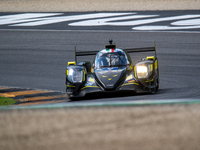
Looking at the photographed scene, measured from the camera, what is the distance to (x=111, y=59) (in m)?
10.1

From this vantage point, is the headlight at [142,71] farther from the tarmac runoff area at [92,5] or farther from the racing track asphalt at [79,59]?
the tarmac runoff area at [92,5]

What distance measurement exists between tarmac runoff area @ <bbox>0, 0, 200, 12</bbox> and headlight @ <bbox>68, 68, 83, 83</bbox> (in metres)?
15.6

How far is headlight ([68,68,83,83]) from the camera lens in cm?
943

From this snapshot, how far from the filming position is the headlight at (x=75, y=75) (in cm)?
943

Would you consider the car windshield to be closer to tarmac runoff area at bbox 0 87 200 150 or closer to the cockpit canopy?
the cockpit canopy

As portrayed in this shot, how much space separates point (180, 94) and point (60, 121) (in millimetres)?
6440

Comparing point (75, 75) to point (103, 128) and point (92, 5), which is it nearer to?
point (103, 128)

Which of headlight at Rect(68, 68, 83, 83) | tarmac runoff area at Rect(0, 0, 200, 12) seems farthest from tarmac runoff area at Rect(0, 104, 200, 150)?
tarmac runoff area at Rect(0, 0, 200, 12)

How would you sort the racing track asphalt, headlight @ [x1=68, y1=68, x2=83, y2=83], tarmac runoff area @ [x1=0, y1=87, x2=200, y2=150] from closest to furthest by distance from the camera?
tarmac runoff area @ [x1=0, y1=87, x2=200, y2=150], headlight @ [x1=68, y1=68, x2=83, y2=83], the racing track asphalt

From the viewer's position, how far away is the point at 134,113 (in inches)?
123

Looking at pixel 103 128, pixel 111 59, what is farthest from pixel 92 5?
pixel 103 128

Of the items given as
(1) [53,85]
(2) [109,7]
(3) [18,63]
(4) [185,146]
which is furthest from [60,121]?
(2) [109,7]

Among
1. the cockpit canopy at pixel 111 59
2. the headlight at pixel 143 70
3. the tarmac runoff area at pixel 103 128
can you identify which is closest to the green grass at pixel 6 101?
the cockpit canopy at pixel 111 59

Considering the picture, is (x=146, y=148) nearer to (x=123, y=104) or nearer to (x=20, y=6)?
Result: (x=123, y=104)
